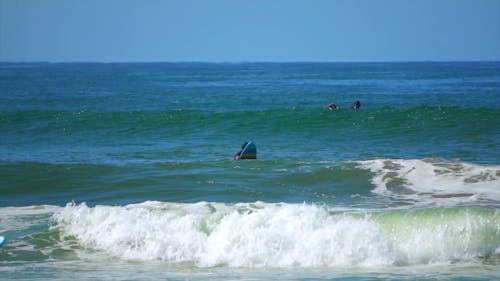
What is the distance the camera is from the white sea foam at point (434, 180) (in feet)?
50.7

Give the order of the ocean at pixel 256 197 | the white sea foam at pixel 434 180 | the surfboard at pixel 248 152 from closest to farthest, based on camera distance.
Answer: the ocean at pixel 256 197 → the white sea foam at pixel 434 180 → the surfboard at pixel 248 152

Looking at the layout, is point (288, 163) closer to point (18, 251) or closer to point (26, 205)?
point (26, 205)

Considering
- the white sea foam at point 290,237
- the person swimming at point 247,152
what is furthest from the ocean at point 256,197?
the person swimming at point 247,152

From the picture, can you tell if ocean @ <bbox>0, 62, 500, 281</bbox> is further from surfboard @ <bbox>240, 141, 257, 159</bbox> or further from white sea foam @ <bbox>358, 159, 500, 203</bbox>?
surfboard @ <bbox>240, 141, 257, 159</bbox>

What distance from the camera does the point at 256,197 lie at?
1584 centimetres

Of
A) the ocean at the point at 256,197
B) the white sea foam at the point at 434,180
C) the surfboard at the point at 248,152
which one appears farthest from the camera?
the surfboard at the point at 248,152

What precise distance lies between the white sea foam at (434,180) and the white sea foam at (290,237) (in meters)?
3.52

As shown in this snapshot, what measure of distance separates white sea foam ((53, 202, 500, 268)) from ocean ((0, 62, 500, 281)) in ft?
Answer: 0.08

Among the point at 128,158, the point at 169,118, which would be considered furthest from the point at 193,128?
the point at 128,158

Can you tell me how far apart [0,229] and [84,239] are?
170 centimetres

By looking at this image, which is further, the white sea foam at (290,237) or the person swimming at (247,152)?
the person swimming at (247,152)

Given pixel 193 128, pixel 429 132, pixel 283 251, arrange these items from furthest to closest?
1. pixel 193 128
2. pixel 429 132
3. pixel 283 251

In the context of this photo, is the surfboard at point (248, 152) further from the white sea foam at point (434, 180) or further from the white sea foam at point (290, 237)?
the white sea foam at point (290, 237)

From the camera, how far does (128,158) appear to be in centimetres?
2242
